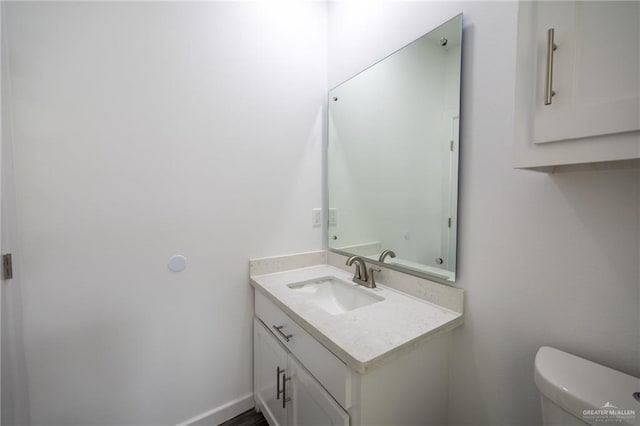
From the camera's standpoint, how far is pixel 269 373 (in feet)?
4.54

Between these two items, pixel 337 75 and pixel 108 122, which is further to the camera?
pixel 337 75

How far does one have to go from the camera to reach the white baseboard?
1.44 metres

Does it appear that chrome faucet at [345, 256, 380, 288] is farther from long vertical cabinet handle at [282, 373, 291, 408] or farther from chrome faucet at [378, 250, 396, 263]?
long vertical cabinet handle at [282, 373, 291, 408]

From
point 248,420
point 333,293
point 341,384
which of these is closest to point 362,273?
point 333,293

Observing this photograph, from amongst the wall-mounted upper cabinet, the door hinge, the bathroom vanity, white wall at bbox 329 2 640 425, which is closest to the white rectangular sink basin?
the bathroom vanity

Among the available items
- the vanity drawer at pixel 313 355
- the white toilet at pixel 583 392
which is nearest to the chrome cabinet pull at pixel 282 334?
the vanity drawer at pixel 313 355

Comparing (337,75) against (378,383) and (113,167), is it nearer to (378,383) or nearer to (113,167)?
(113,167)

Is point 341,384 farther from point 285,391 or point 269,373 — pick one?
point 269,373

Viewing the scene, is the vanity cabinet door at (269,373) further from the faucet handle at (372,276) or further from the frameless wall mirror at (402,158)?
the frameless wall mirror at (402,158)

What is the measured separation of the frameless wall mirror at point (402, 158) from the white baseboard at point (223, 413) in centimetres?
109

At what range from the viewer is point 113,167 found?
46.8 inches

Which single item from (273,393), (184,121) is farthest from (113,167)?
(273,393)

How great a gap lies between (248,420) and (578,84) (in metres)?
2.03

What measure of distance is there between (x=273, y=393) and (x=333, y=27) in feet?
7.33
